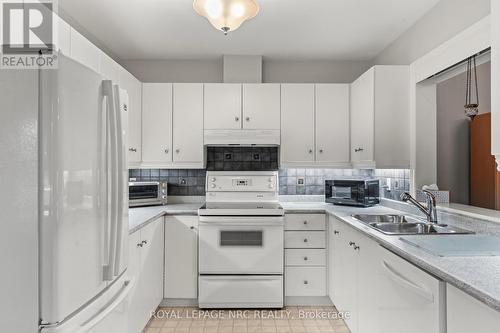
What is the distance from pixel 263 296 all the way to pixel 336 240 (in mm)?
818

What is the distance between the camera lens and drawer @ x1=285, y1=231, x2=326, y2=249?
281cm

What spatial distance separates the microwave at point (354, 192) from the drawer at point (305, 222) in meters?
0.36

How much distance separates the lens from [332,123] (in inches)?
124

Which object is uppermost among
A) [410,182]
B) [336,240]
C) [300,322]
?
[410,182]

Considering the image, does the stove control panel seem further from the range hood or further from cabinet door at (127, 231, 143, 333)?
cabinet door at (127, 231, 143, 333)

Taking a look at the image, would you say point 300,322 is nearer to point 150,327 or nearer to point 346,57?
point 150,327

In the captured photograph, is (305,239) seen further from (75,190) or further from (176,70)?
(176,70)

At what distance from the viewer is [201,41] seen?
2924mm

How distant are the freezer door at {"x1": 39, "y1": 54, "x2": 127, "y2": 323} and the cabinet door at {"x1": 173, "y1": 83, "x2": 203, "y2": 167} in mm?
1762

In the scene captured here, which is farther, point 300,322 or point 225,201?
point 225,201

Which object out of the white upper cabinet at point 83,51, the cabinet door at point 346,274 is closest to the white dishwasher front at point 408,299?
the cabinet door at point 346,274

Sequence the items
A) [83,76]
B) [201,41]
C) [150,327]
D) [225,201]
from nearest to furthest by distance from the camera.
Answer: [83,76]
[150,327]
[201,41]
[225,201]

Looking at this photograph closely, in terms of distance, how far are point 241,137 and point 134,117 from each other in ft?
3.36

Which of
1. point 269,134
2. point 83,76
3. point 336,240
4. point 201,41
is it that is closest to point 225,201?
point 269,134
